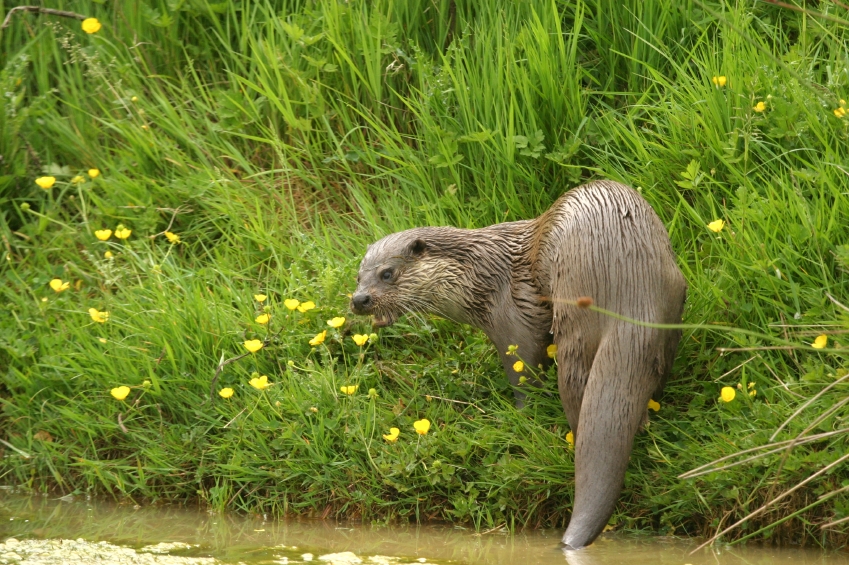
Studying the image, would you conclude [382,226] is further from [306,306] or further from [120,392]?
[120,392]

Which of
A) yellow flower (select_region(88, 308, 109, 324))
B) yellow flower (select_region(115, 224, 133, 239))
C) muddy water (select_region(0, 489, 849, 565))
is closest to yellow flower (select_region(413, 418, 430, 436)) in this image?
muddy water (select_region(0, 489, 849, 565))

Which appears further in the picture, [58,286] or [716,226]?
[58,286]

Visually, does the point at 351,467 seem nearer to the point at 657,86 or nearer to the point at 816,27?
the point at 657,86

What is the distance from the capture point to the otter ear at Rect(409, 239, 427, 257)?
374cm

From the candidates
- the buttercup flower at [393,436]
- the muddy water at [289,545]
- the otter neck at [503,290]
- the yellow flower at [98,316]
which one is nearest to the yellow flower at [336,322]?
the otter neck at [503,290]

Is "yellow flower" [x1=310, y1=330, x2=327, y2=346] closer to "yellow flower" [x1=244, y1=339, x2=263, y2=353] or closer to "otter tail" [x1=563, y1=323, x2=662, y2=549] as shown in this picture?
"yellow flower" [x1=244, y1=339, x2=263, y2=353]

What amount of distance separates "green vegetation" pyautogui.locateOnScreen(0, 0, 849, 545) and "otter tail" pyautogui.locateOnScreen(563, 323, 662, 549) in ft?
0.84

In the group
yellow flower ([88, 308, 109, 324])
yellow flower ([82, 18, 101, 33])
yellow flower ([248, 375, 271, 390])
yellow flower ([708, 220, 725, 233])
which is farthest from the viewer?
yellow flower ([82, 18, 101, 33])

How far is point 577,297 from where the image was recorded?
3186mm

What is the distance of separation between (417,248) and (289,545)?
117cm

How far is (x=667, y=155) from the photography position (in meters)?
3.91

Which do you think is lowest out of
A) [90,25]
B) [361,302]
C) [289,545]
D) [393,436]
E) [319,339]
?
[289,545]

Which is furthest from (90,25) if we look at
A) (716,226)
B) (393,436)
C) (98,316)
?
(716,226)

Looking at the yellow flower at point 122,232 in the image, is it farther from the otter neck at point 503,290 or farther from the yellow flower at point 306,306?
the otter neck at point 503,290
